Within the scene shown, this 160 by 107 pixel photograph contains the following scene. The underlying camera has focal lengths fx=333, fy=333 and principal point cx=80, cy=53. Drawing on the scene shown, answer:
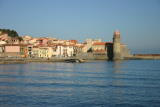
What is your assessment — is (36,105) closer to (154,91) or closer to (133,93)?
(133,93)

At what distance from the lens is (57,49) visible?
96562 millimetres

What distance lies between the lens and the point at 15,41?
94.7 m

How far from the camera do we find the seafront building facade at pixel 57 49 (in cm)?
8194

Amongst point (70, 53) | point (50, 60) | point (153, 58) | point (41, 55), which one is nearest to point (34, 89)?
point (50, 60)

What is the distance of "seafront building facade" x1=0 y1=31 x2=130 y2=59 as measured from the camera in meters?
81.9

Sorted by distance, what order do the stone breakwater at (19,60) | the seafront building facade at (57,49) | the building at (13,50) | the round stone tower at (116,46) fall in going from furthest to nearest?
the round stone tower at (116,46)
the seafront building facade at (57,49)
the building at (13,50)
the stone breakwater at (19,60)

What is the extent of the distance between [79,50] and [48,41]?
1035cm

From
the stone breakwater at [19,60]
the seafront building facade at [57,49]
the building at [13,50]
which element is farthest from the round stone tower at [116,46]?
the building at [13,50]

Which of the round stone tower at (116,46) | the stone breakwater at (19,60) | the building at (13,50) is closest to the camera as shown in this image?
the stone breakwater at (19,60)

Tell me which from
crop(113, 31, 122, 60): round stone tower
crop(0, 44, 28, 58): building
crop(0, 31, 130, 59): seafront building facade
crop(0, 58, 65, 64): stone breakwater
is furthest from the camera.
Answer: crop(113, 31, 122, 60): round stone tower

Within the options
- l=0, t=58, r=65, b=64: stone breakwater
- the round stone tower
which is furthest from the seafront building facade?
l=0, t=58, r=65, b=64: stone breakwater

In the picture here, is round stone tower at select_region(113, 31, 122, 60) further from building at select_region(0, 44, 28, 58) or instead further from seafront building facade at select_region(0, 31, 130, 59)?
building at select_region(0, 44, 28, 58)

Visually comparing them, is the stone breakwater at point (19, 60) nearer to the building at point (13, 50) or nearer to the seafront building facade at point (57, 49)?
the building at point (13, 50)

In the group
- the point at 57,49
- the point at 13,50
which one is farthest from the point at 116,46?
the point at 13,50
